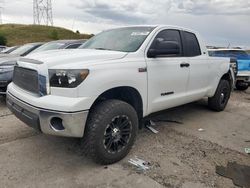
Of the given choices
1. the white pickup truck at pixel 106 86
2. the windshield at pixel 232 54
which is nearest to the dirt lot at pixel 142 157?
the white pickup truck at pixel 106 86

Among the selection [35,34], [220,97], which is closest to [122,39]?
[220,97]

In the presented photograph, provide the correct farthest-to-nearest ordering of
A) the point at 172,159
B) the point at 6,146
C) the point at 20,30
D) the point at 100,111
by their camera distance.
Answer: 1. the point at 20,30
2. the point at 6,146
3. the point at 172,159
4. the point at 100,111

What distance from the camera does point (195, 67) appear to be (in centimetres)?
528

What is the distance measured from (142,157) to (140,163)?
0.22m

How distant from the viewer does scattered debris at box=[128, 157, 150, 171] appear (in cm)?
365

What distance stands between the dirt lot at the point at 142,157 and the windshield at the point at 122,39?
1559 mm

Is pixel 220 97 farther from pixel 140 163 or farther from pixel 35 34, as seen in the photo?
pixel 35 34

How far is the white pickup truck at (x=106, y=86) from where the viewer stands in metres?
3.26

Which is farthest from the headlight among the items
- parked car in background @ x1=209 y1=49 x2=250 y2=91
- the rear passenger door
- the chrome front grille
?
parked car in background @ x1=209 y1=49 x2=250 y2=91

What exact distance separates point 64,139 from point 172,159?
1771mm

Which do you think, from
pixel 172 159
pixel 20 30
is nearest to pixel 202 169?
pixel 172 159

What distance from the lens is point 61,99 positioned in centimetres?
324

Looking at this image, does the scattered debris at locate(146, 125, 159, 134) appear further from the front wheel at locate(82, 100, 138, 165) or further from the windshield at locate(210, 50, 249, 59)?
the windshield at locate(210, 50, 249, 59)

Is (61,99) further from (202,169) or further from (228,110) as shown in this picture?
(228,110)
